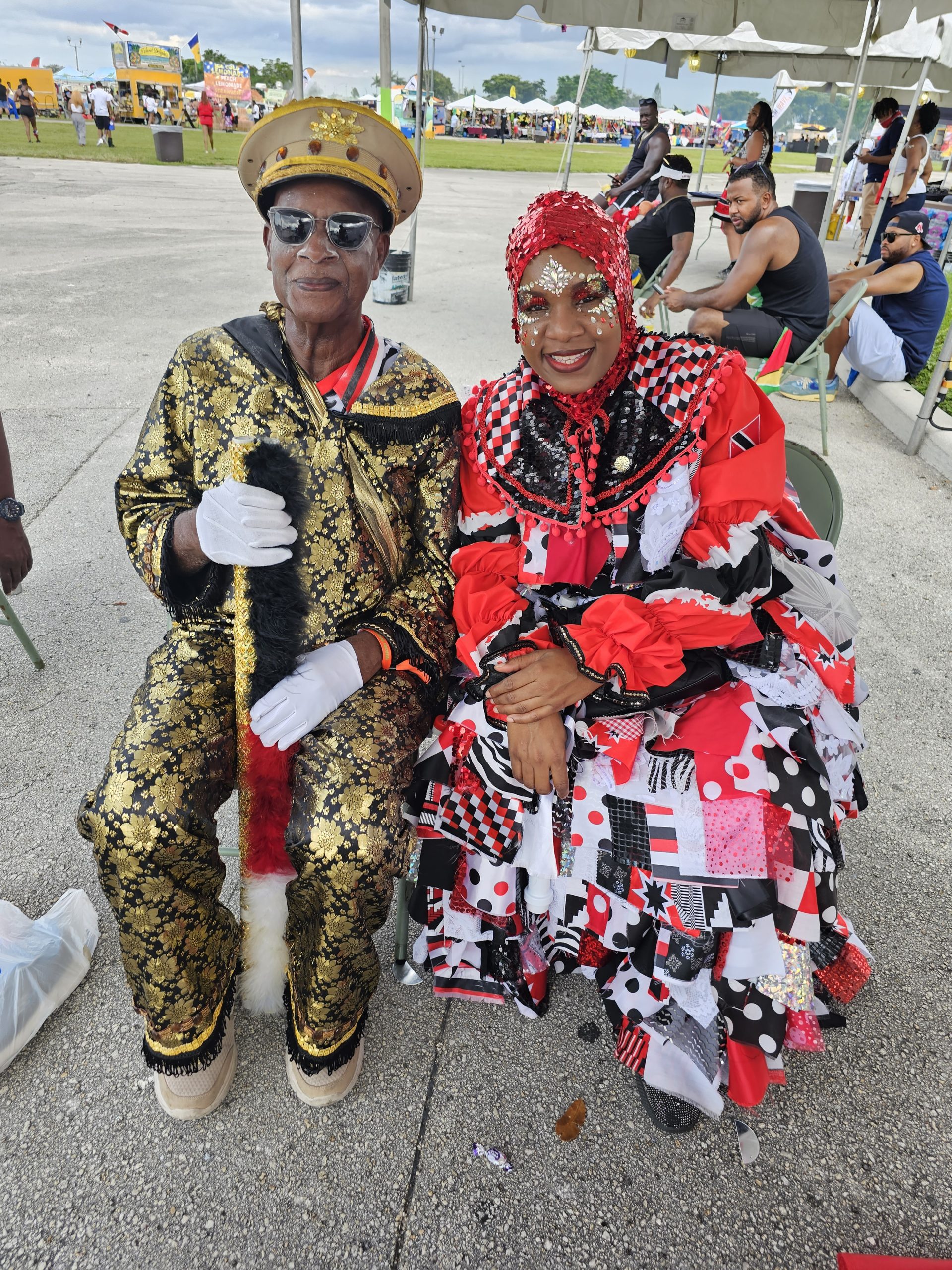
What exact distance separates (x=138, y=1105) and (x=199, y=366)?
1709 millimetres

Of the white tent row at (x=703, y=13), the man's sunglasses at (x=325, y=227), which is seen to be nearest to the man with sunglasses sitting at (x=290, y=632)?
the man's sunglasses at (x=325, y=227)

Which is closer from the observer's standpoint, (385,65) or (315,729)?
(315,729)

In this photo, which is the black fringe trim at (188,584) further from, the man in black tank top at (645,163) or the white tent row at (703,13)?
the man in black tank top at (645,163)

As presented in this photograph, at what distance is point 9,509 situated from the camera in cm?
237

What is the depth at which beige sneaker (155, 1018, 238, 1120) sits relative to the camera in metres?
1.68

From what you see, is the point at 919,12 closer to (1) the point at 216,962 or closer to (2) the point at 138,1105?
(1) the point at 216,962

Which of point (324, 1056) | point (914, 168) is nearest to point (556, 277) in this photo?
point (324, 1056)

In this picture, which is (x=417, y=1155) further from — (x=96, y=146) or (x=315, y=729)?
(x=96, y=146)

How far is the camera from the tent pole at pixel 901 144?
22.6 feet

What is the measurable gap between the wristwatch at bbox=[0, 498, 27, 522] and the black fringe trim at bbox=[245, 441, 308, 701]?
122 centimetres

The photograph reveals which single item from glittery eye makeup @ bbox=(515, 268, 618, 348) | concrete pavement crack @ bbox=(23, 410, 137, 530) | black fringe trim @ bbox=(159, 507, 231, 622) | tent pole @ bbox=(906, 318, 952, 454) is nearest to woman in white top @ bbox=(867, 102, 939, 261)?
tent pole @ bbox=(906, 318, 952, 454)

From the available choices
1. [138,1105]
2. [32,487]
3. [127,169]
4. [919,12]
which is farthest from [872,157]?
[127,169]

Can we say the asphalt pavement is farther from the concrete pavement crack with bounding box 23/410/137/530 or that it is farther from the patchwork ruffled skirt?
the concrete pavement crack with bounding box 23/410/137/530

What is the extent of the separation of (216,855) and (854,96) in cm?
1037
